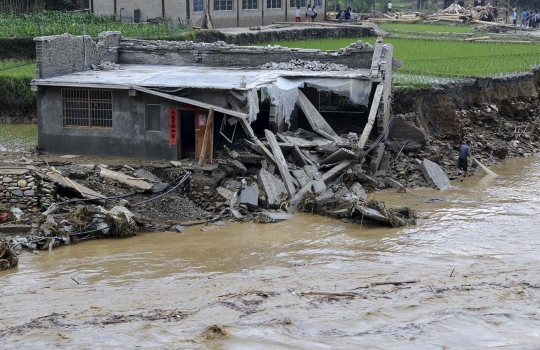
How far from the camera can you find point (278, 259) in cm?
1568

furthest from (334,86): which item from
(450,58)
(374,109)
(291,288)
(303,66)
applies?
(450,58)

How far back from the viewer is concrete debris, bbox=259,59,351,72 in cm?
2354

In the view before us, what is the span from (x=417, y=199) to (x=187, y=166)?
569 centimetres

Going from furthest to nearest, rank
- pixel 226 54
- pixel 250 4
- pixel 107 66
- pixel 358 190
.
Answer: pixel 250 4
pixel 226 54
pixel 107 66
pixel 358 190

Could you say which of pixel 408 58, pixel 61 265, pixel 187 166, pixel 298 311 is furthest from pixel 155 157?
pixel 408 58

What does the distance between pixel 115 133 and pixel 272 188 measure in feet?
14.1

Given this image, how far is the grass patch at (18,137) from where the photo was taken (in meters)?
22.0

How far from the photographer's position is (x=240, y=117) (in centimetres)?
1933

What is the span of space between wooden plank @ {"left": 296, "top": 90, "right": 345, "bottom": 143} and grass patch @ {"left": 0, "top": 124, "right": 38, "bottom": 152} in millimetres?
7217

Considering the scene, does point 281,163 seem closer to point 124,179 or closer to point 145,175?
point 145,175

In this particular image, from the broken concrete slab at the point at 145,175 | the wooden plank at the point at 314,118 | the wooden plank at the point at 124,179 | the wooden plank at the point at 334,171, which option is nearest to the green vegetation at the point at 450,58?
the wooden plank at the point at 314,118

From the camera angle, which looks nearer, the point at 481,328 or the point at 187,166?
the point at 481,328

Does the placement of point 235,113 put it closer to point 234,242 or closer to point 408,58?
point 234,242

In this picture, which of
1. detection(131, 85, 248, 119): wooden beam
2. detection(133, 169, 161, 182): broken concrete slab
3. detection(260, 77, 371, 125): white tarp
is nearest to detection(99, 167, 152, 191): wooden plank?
detection(133, 169, 161, 182): broken concrete slab
